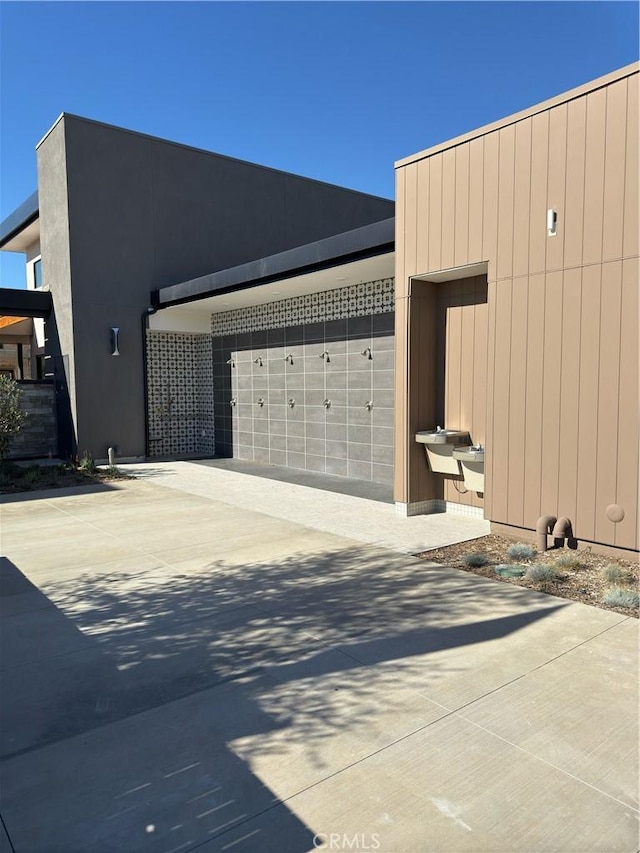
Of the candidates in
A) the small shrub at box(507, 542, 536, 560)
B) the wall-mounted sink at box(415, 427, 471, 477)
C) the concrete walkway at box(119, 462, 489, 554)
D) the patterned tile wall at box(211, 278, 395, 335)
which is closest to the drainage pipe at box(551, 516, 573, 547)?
the small shrub at box(507, 542, 536, 560)

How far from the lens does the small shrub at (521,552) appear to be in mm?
5277

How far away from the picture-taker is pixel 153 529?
6590 mm

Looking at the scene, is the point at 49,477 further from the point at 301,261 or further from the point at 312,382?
the point at 301,261

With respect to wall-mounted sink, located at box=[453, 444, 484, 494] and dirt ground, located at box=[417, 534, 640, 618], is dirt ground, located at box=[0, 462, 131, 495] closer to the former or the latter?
wall-mounted sink, located at box=[453, 444, 484, 494]

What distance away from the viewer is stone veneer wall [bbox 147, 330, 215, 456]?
13.1 m

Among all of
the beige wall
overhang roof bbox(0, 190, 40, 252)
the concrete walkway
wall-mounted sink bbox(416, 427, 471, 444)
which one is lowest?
the concrete walkway

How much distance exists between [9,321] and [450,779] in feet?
57.6

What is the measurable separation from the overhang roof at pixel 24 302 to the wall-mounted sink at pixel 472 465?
10226 millimetres

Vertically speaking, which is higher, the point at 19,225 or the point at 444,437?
the point at 19,225

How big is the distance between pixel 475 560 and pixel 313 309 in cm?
636

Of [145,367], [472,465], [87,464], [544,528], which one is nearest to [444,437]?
[472,465]

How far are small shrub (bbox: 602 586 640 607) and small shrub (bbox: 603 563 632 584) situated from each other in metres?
0.29

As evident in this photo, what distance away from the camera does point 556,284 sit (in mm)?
5359

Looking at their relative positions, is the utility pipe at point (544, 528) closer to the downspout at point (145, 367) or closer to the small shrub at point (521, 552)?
the small shrub at point (521, 552)
